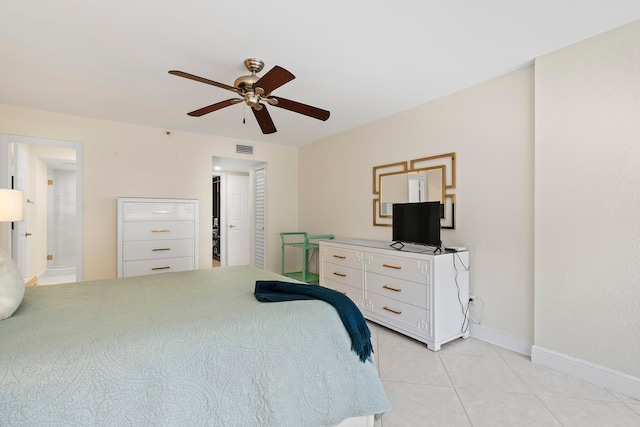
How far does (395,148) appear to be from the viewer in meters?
3.61

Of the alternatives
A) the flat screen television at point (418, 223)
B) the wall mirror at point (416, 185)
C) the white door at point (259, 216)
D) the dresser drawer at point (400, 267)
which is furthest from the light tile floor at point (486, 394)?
the white door at point (259, 216)

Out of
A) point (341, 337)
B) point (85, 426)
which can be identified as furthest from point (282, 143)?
point (85, 426)

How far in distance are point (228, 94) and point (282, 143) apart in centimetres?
219

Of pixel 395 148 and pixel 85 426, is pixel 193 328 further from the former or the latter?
pixel 395 148

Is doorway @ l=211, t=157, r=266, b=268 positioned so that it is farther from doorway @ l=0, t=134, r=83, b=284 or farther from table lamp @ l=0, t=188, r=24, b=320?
table lamp @ l=0, t=188, r=24, b=320

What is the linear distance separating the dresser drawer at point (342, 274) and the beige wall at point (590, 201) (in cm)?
163

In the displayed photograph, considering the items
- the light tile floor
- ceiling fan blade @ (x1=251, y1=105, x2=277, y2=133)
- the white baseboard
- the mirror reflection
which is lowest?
the light tile floor

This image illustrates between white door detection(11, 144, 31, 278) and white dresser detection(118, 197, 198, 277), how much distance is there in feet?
4.05

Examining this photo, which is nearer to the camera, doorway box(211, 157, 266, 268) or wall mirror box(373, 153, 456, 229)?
wall mirror box(373, 153, 456, 229)

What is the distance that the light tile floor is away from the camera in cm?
172

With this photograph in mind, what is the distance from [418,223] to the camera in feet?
9.57

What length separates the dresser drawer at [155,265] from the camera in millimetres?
3588

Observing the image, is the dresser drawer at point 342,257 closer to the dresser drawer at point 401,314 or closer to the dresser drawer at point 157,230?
the dresser drawer at point 401,314

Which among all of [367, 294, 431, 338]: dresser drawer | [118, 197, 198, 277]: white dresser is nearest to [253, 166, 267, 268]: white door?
[118, 197, 198, 277]: white dresser
